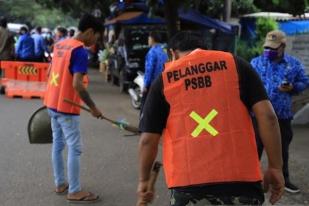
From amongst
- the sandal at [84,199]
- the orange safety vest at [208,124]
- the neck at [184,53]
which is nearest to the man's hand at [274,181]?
the orange safety vest at [208,124]

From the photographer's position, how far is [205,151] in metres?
2.94

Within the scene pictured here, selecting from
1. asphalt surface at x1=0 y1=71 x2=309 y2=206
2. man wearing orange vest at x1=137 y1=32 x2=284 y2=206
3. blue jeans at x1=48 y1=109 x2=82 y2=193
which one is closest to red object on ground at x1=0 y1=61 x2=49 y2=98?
asphalt surface at x1=0 y1=71 x2=309 y2=206

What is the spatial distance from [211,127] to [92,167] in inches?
182

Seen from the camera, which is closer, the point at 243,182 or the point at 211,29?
Answer: the point at 243,182

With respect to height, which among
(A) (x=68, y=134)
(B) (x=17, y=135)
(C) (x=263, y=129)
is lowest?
(B) (x=17, y=135)

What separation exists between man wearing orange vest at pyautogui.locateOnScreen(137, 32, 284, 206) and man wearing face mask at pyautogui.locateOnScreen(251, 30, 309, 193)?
9.57 ft

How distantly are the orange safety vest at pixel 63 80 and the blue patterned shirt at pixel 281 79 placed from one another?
1.87m

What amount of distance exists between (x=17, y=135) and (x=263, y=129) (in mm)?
7213

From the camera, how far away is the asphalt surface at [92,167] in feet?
19.8

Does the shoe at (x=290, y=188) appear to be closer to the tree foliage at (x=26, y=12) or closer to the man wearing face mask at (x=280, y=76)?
the man wearing face mask at (x=280, y=76)

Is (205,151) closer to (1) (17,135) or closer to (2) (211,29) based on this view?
(1) (17,135)

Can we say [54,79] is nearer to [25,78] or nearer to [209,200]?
[209,200]

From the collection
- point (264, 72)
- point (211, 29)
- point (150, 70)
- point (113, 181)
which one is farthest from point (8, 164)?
point (211, 29)

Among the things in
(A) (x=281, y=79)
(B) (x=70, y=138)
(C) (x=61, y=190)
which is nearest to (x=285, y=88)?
(A) (x=281, y=79)
